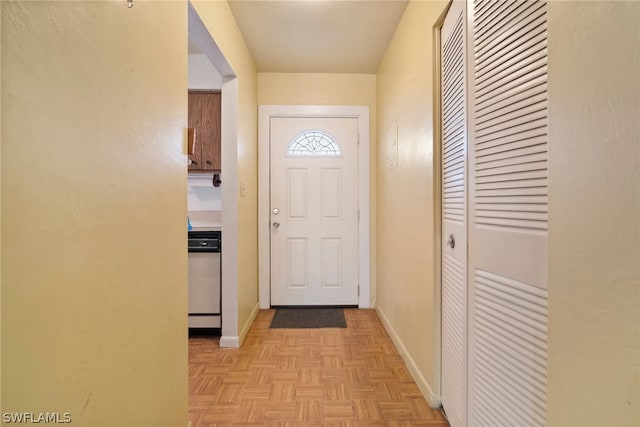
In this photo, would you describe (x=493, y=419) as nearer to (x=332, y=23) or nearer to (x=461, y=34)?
(x=461, y=34)

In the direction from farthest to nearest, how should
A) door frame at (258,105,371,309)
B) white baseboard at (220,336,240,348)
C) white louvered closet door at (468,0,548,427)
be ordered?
1. door frame at (258,105,371,309)
2. white baseboard at (220,336,240,348)
3. white louvered closet door at (468,0,548,427)

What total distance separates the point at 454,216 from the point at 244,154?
1.71m

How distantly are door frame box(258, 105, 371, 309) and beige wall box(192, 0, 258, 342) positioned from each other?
0.21 feet

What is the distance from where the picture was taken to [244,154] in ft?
8.04

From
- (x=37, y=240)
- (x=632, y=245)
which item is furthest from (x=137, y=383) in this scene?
(x=632, y=245)

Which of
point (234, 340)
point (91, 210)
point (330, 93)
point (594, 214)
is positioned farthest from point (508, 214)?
point (330, 93)

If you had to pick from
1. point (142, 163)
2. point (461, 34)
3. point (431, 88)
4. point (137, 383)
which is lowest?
point (137, 383)

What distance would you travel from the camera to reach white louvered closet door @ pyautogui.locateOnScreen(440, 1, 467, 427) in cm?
121

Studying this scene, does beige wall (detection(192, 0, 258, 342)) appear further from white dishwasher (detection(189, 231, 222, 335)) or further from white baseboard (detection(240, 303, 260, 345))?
white dishwasher (detection(189, 231, 222, 335))

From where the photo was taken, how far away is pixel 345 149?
9.96 ft

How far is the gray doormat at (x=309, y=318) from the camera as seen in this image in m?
2.62

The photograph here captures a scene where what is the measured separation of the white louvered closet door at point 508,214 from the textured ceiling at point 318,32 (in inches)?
45.5

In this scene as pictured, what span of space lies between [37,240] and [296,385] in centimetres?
150

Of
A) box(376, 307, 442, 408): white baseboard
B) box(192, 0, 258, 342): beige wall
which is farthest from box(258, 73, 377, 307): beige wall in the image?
box(376, 307, 442, 408): white baseboard
